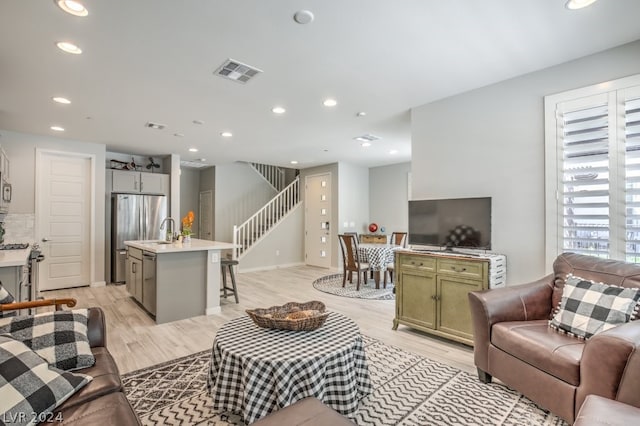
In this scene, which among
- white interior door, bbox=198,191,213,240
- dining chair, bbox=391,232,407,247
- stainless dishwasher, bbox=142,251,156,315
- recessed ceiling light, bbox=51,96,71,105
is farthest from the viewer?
white interior door, bbox=198,191,213,240

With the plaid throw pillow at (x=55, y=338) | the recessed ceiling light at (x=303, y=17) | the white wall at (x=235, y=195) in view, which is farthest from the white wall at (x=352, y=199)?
the plaid throw pillow at (x=55, y=338)

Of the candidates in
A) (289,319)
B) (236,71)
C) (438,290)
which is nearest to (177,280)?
(289,319)

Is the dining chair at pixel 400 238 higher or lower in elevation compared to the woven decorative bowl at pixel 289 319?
higher

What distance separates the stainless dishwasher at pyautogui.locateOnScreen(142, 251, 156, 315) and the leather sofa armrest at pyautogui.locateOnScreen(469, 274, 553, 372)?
3.53m

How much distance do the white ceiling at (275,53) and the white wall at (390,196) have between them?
3487 millimetres

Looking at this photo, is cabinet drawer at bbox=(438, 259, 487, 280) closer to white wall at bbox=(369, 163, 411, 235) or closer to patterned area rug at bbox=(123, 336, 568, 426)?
patterned area rug at bbox=(123, 336, 568, 426)

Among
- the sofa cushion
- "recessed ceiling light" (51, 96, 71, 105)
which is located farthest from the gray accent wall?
the sofa cushion

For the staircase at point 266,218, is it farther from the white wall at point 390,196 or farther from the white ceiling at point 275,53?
the white ceiling at point 275,53

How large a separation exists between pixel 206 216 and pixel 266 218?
6.43 feet

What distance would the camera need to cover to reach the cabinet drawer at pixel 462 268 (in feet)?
9.62

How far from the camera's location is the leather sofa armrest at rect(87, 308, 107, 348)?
189 centimetres

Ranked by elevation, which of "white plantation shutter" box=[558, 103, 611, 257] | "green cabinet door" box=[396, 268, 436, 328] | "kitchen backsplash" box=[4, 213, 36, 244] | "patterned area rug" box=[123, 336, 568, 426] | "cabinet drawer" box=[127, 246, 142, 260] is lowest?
"patterned area rug" box=[123, 336, 568, 426]

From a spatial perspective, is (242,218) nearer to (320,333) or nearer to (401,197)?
(401,197)

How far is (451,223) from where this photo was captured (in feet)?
11.1
